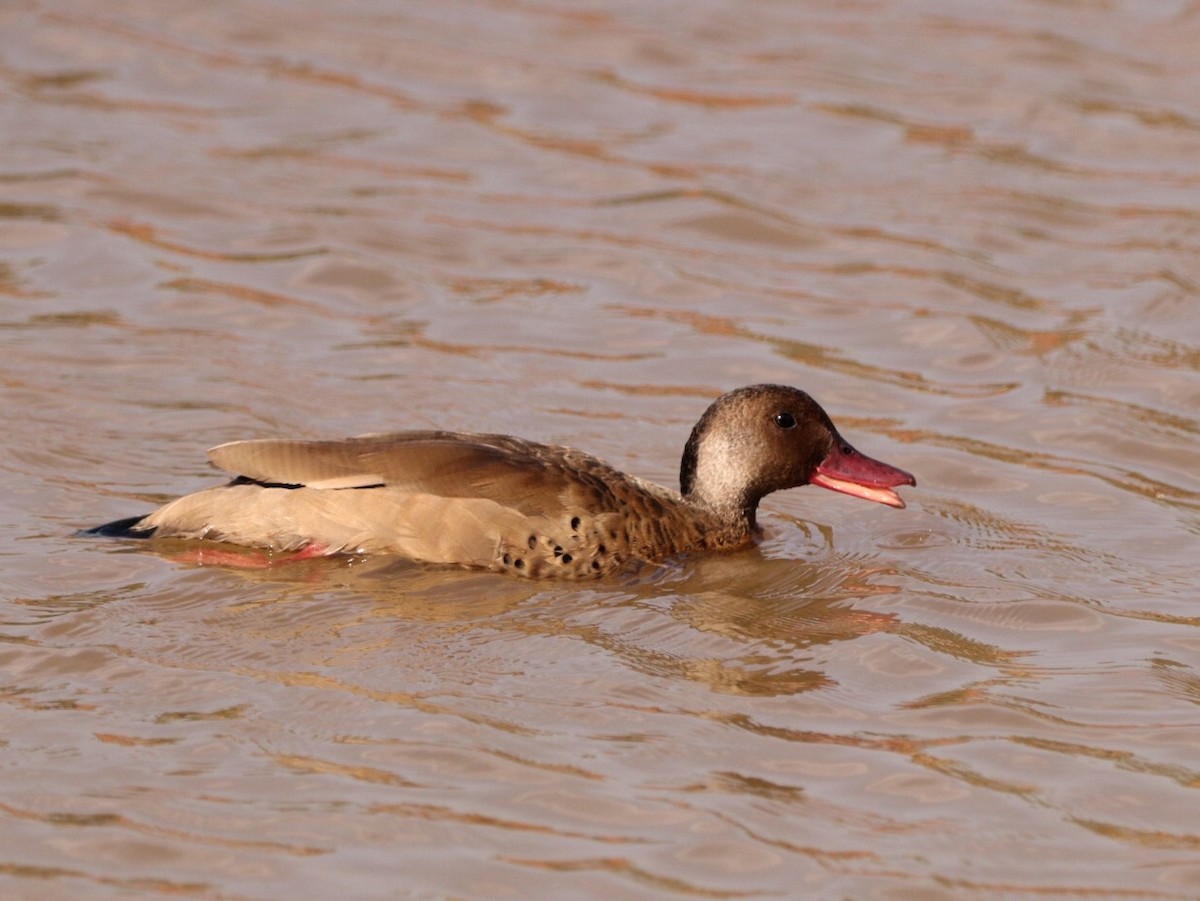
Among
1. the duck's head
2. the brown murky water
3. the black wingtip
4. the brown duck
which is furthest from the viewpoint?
the duck's head

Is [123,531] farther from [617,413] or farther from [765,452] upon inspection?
[617,413]

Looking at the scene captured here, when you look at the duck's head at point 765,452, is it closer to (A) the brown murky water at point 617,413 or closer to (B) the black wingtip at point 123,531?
(A) the brown murky water at point 617,413

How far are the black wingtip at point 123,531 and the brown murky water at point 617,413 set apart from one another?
9 cm

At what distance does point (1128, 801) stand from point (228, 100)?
32.8 feet

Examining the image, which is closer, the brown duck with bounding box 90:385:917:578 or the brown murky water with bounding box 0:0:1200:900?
the brown murky water with bounding box 0:0:1200:900

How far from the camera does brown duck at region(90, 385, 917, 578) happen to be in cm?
877

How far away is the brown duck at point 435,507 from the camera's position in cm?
877

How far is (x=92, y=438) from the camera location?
10.3 metres

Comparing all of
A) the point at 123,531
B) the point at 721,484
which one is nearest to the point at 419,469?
the point at 123,531

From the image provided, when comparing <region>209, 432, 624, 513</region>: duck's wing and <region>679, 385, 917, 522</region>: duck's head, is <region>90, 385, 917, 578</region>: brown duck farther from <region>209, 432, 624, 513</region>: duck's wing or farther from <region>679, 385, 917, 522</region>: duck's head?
<region>679, 385, 917, 522</region>: duck's head

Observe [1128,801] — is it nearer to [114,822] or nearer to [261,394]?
[114,822]

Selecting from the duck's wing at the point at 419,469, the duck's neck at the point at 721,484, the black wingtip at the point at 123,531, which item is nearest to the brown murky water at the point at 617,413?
the black wingtip at the point at 123,531

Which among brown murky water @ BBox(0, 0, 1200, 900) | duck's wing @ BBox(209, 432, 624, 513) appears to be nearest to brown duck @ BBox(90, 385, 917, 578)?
duck's wing @ BBox(209, 432, 624, 513)

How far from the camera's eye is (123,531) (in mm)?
8906
